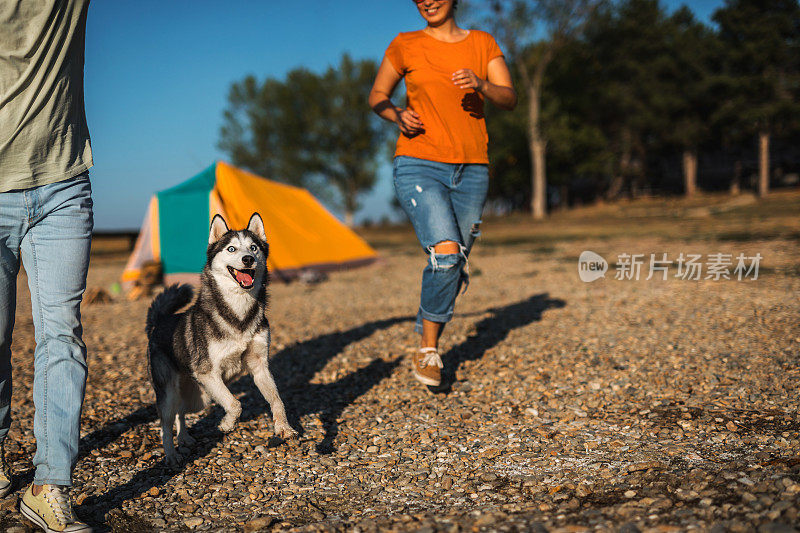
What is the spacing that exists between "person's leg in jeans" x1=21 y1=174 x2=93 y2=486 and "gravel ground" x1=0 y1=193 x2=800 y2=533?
19.2 inches

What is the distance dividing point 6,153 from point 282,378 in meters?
3.33

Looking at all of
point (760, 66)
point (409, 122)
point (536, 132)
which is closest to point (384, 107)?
point (409, 122)

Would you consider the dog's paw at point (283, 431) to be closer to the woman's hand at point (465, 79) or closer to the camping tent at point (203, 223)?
the woman's hand at point (465, 79)

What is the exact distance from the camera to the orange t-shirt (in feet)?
13.9

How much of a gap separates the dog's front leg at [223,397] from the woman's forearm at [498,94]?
261 cm

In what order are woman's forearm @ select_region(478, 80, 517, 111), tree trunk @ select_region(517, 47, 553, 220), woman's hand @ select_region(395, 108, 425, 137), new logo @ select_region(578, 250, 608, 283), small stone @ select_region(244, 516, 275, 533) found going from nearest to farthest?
1. small stone @ select_region(244, 516, 275, 533)
2. woman's forearm @ select_region(478, 80, 517, 111)
3. woman's hand @ select_region(395, 108, 425, 137)
4. new logo @ select_region(578, 250, 608, 283)
5. tree trunk @ select_region(517, 47, 553, 220)

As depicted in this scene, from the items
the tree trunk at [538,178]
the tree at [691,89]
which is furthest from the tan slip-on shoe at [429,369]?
the tree at [691,89]

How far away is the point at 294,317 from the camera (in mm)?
8516

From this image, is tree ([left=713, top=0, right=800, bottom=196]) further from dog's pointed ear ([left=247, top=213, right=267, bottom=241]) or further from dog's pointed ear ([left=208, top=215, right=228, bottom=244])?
dog's pointed ear ([left=208, top=215, right=228, bottom=244])

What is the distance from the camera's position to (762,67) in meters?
32.5

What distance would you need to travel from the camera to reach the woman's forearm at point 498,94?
4.02 m

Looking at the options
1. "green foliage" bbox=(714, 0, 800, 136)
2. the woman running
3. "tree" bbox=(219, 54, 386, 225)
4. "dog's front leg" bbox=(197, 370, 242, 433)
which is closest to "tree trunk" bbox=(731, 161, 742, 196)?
"green foliage" bbox=(714, 0, 800, 136)

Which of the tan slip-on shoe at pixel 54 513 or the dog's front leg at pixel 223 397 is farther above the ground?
the dog's front leg at pixel 223 397

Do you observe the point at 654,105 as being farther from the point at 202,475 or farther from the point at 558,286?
the point at 202,475
